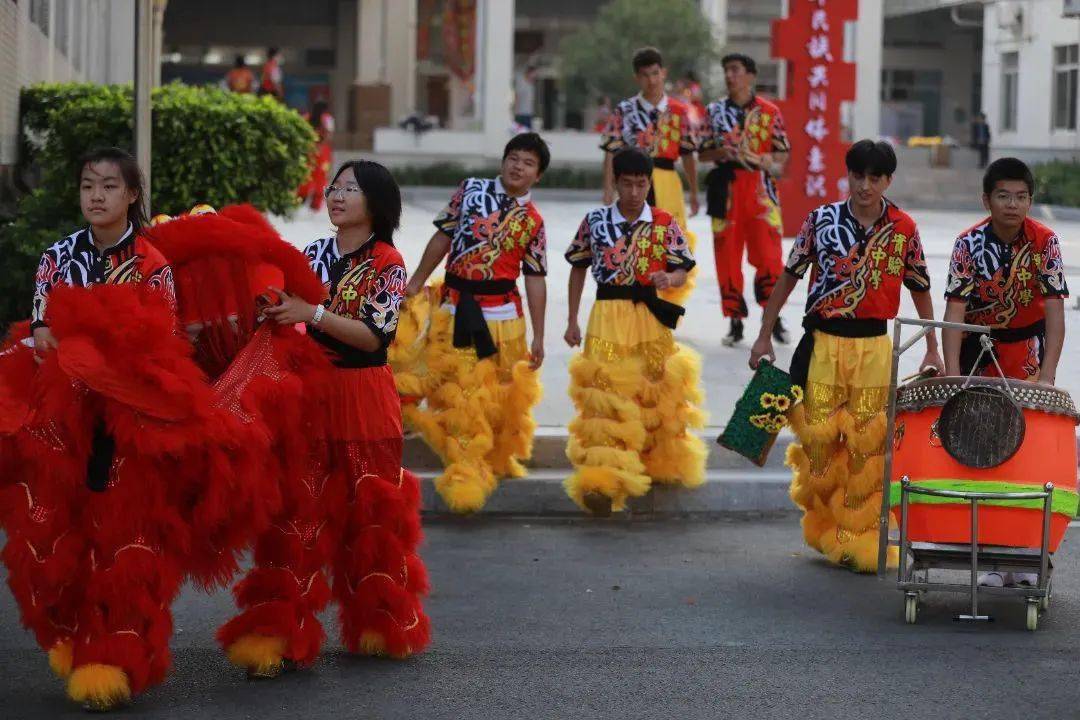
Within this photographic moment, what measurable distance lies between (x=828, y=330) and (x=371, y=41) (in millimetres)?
39299

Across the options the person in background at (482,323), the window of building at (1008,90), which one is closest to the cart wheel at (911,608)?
the person in background at (482,323)

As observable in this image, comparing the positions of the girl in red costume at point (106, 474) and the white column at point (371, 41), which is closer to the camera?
the girl in red costume at point (106, 474)

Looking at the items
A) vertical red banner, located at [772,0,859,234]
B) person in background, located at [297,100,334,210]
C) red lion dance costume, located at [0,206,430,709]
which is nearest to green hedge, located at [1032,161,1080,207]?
person in background, located at [297,100,334,210]

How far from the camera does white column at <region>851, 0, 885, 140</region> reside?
139 feet

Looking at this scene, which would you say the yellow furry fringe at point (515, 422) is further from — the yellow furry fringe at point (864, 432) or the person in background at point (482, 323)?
the yellow furry fringe at point (864, 432)

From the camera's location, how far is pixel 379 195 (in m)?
6.11

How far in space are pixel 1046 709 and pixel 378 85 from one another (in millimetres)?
40460

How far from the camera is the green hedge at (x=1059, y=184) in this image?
33.2 meters

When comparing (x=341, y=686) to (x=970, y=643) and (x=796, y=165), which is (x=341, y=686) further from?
(x=796, y=165)

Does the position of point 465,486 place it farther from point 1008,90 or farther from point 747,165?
point 1008,90

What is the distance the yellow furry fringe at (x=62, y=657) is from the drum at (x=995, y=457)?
320 cm

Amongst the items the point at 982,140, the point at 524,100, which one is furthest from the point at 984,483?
the point at 524,100

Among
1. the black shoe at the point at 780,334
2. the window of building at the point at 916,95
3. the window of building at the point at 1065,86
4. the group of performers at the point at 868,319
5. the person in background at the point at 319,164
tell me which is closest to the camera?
the group of performers at the point at 868,319

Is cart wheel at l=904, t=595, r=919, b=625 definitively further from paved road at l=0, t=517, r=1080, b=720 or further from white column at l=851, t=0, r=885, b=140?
white column at l=851, t=0, r=885, b=140
